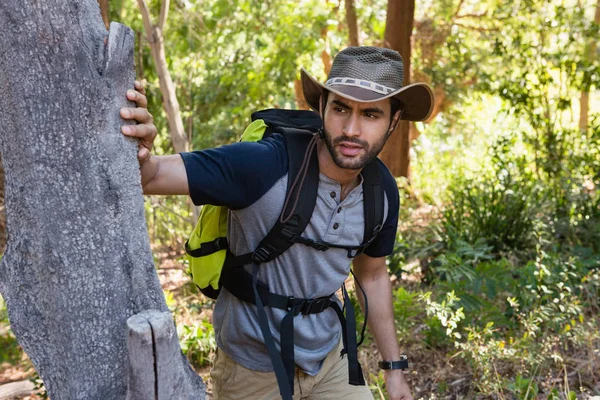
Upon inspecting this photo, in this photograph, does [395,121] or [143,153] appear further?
[395,121]

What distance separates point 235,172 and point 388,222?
89 cm

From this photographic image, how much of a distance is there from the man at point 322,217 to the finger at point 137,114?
24.6 inches

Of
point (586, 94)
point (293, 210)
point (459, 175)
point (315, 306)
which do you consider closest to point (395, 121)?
point (293, 210)

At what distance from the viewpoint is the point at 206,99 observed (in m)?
10.8

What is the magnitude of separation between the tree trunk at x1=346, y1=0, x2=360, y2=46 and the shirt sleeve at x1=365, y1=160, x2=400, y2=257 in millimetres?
7034

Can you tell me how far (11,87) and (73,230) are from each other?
1.20ft

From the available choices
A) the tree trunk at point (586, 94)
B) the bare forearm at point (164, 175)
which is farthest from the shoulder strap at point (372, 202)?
the tree trunk at point (586, 94)

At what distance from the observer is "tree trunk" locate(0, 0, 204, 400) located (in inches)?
66.0

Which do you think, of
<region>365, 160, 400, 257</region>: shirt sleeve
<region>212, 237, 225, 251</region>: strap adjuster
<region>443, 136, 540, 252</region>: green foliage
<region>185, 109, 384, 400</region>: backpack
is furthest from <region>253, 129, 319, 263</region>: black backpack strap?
<region>443, 136, 540, 252</region>: green foliage

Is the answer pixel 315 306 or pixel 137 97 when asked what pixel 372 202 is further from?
pixel 137 97

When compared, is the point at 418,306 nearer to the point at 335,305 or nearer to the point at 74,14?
the point at 335,305

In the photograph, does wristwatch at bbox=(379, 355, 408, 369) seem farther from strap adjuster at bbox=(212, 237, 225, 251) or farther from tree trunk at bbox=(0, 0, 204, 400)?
tree trunk at bbox=(0, 0, 204, 400)

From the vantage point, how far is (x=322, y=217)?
2746 millimetres

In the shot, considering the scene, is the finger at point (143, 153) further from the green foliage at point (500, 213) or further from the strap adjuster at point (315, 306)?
the green foliage at point (500, 213)
